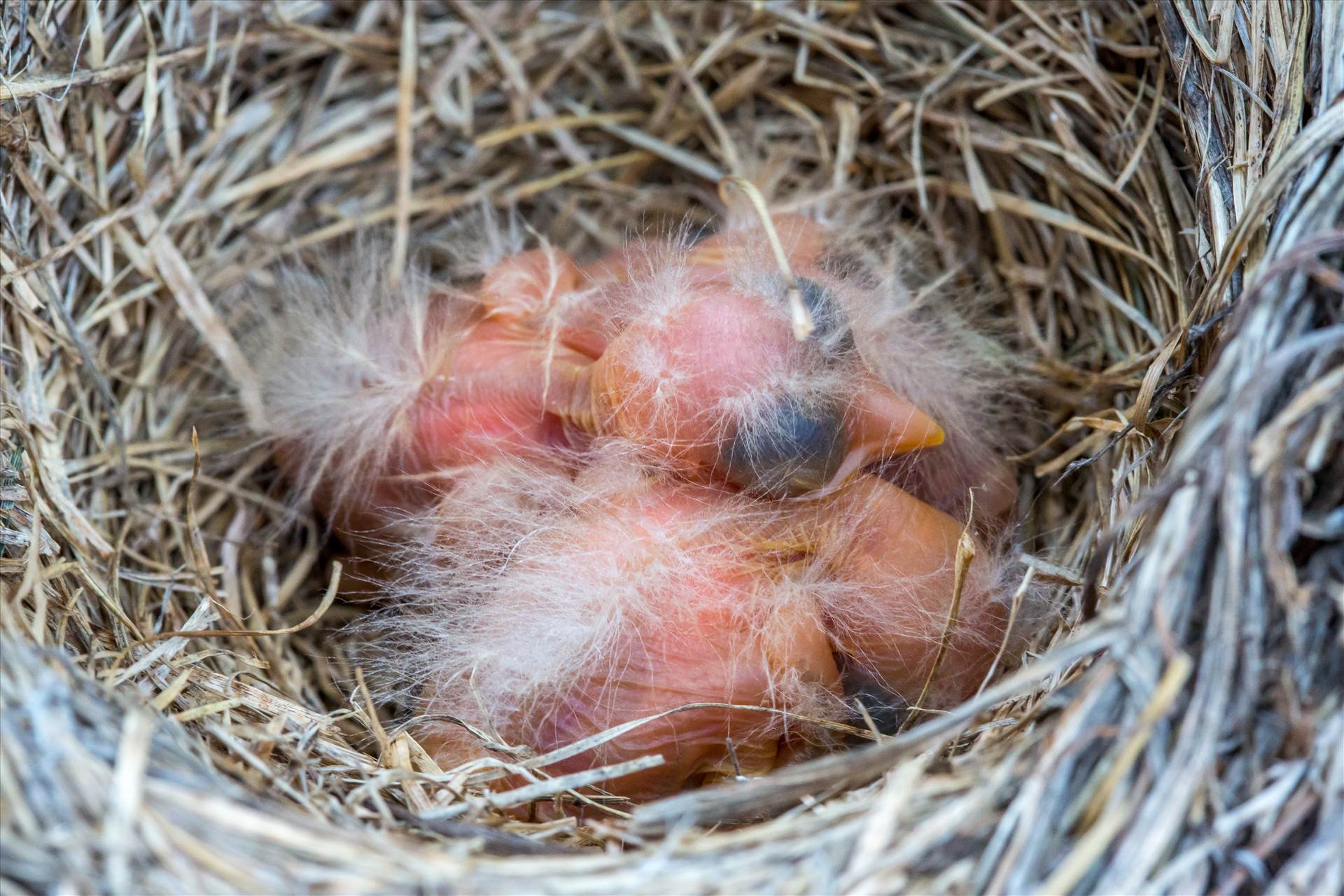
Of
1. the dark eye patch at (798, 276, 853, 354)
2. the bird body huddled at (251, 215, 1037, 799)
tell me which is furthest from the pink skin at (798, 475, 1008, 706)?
the dark eye patch at (798, 276, 853, 354)

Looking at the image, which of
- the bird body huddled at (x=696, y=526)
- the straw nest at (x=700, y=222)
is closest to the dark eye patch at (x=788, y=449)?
the bird body huddled at (x=696, y=526)

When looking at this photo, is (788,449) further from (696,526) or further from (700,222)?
(700,222)

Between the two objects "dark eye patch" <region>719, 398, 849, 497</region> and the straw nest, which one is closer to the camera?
the straw nest

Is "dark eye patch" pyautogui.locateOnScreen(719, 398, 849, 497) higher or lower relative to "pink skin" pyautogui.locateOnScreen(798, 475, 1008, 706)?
higher

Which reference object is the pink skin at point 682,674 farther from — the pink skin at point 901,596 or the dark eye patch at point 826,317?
the dark eye patch at point 826,317

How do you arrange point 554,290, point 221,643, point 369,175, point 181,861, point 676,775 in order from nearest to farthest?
1. point 181,861
2. point 676,775
3. point 221,643
4. point 554,290
5. point 369,175

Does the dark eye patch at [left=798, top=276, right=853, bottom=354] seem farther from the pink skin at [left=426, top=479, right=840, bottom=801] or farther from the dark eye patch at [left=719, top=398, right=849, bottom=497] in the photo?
the pink skin at [left=426, top=479, right=840, bottom=801]

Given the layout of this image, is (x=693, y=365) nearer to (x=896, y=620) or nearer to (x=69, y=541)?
(x=896, y=620)

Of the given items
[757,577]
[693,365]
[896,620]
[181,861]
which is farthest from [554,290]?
[181,861]
